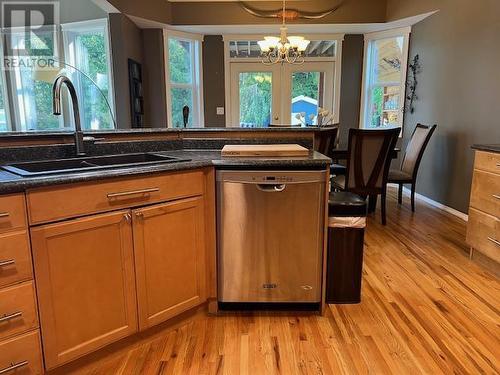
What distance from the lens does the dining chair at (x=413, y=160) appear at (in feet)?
13.3

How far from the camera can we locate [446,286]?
96.7 inches

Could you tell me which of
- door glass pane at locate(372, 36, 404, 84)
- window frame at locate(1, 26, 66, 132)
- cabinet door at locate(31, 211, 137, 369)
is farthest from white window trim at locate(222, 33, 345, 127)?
cabinet door at locate(31, 211, 137, 369)

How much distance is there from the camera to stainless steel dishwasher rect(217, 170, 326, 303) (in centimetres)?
190

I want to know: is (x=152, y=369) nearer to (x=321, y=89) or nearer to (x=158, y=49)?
(x=158, y=49)

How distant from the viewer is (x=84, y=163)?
1.89 meters

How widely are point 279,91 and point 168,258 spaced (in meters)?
5.14

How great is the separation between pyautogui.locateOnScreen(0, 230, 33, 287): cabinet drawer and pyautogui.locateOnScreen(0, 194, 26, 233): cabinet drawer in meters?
0.03

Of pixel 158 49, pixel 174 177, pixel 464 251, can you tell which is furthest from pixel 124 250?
pixel 158 49

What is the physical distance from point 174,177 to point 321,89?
520 centimetres

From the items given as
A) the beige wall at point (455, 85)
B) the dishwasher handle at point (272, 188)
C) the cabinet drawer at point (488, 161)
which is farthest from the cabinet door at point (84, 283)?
the beige wall at point (455, 85)

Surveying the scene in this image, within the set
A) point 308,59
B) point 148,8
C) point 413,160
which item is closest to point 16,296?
point 413,160

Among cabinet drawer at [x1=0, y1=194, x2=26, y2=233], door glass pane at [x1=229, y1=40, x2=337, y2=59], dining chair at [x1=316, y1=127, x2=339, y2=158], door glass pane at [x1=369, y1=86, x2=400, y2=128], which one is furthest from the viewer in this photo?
door glass pane at [x1=229, y1=40, x2=337, y2=59]

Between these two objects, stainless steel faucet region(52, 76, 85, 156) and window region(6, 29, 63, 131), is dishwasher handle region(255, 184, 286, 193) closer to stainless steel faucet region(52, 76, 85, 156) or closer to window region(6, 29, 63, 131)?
stainless steel faucet region(52, 76, 85, 156)

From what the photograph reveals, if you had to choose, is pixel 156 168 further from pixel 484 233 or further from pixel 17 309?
pixel 484 233
